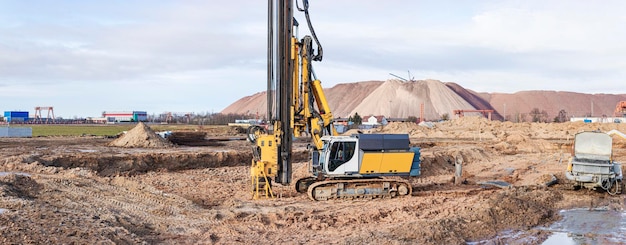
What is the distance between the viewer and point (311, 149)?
1788cm

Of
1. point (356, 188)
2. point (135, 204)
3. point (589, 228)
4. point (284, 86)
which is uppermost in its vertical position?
point (284, 86)

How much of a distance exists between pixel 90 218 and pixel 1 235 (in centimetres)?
255

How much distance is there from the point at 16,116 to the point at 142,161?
375 ft

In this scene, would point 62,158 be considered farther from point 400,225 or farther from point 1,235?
point 400,225

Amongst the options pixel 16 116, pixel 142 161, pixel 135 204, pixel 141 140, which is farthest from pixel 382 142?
pixel 16 116

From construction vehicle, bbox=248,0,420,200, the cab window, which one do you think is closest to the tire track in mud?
construction vehicle, bbox=248,0,420,200

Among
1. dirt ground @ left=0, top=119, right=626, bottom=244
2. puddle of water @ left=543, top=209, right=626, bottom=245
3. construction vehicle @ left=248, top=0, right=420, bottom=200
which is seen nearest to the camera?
dirt ground @ left=0, top=119, right=626, bottom=244

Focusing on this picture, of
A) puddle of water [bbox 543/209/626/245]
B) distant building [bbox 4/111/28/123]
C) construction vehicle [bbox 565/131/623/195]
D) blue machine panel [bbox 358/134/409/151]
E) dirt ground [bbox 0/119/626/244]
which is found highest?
distant building [bbox 4/111/28/123]

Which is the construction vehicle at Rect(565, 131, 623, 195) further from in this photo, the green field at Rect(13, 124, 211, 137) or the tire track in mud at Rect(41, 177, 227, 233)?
the green field at Rect(13, 124, 211, 137)

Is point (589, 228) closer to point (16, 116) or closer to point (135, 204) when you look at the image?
point (135, 204)

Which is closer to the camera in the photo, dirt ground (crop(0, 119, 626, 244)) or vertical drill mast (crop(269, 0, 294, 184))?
dirt ground (crop(0, 119, 626, 244))

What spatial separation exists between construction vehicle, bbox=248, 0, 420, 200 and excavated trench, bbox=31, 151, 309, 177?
9.76 meters

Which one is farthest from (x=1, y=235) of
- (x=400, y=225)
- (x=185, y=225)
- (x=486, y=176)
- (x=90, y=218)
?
(x=486, y=176)

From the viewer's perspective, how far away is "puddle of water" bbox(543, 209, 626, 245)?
40.5 ft
